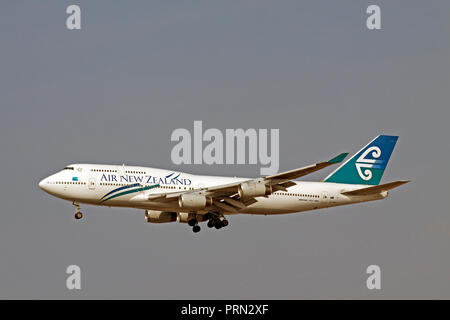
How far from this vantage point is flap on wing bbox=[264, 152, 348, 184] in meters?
58.1

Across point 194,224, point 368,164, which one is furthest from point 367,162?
point 194,224

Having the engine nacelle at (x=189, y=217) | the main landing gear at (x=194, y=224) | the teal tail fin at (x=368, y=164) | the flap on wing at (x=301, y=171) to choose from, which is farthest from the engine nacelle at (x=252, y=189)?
the teal tail fin at (x=368, y=164)

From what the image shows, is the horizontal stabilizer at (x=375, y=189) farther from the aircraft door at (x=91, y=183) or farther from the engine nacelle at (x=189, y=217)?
the aircraft door at (x=91, y=183)

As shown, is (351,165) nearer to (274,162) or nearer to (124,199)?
(274,162)

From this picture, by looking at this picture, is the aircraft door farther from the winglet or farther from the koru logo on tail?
the koru logo on tail

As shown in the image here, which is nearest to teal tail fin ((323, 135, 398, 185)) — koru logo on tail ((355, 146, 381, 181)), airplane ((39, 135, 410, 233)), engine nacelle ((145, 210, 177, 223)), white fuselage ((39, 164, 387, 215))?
koru logo on tail ((355, 146, 381, 181))

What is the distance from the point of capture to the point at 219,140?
6656cm

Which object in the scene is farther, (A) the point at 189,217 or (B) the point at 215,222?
(A) the point at 189,217

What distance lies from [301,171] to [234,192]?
6106 millimetres

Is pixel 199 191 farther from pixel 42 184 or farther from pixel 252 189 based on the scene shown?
pixel 42 184

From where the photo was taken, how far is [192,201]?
63.5 metres

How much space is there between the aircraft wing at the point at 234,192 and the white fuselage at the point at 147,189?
70 cm

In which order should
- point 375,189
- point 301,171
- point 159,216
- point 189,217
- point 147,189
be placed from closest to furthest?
point 301,171 → point 147,189 → point 375,189 → point 189,217 → point 159,216
